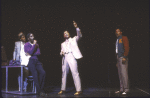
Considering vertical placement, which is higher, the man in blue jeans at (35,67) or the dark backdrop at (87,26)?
the dark backdrop at (87,26)

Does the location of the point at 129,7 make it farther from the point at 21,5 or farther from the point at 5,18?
the point at 5,18

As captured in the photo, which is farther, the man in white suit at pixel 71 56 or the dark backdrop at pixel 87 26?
the dark backdrop at pixel 87 26

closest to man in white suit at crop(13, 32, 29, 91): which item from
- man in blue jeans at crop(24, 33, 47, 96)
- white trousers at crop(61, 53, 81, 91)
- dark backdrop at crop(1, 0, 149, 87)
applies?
man in blue jeans at crop(24, 33, 47, 96)

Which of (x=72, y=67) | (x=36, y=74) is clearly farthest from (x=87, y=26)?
(x=36, y=74)

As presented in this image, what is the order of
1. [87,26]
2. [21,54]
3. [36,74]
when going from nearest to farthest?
[36,74]
[21,54]
[87,26]

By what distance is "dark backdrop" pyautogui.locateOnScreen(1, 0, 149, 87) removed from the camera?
6.79m

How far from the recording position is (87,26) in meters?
7.16

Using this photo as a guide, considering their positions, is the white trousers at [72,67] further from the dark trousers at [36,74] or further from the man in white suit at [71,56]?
the dark trousers at [36,74]

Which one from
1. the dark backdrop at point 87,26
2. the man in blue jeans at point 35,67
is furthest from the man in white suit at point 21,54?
the dark backdrop at point 87,26

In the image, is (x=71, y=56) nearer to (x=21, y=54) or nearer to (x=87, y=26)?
(x=21, y=54)

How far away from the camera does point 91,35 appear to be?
7250mm

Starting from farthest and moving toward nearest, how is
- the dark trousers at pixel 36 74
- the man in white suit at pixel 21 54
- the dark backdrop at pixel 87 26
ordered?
the dark backdrop at pixel 87 26
the man in white suit at pixel 21 54
the dark trousers at pixel 36 74

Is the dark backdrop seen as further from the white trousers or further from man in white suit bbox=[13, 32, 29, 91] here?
the white trousers

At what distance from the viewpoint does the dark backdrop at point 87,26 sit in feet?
22.3
